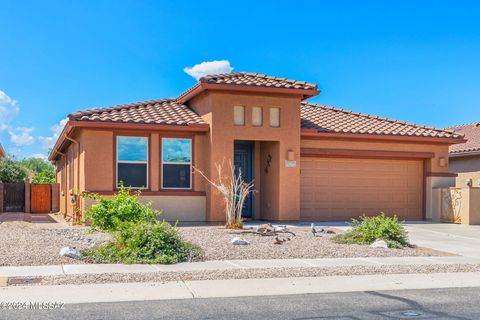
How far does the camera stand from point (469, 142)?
95.9 ft

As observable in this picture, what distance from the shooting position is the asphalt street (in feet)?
24.3

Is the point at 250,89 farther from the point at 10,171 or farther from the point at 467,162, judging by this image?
the point at 10,171

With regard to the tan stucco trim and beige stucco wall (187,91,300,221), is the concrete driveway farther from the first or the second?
beige stucco wall (187,91,300,221)

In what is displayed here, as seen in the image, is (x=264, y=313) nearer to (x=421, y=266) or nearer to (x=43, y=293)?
(x=43, y=293)

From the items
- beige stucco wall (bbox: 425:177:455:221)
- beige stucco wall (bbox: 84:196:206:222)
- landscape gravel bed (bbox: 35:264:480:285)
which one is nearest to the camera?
landscape gravel bed (bbox: 35:264:480:285)

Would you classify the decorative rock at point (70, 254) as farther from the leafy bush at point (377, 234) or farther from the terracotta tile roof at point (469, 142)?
the terracotta tile roof at point (469, 142)

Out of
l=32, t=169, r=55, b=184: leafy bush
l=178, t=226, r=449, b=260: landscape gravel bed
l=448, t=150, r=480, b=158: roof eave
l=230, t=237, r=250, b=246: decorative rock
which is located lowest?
l=178, t=226, r=449, b=260: landscape gravel bed

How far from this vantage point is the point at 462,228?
20.3 meters

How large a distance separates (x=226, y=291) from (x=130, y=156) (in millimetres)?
11630

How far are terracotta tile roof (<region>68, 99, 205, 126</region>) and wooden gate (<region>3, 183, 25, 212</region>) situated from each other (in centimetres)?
1270

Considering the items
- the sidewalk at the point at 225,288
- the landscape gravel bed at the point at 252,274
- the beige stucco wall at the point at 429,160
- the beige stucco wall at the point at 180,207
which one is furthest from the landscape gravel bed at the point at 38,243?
the beige stucco wall at the point at 429,160

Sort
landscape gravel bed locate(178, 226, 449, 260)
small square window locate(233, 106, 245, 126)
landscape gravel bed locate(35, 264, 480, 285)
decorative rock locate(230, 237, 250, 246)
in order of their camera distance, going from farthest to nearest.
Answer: small square window locate(233, 106, 245, 126), decorative rock locate(230, 237, 250, 246), landscape gravel bed locate(178, 226, 449, 260), landscape gravel bed locate(35, 264, 480, 285)

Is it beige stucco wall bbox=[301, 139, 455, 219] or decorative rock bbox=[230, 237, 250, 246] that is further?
beige stucco wall bbox=[301, 139, 455, 219]

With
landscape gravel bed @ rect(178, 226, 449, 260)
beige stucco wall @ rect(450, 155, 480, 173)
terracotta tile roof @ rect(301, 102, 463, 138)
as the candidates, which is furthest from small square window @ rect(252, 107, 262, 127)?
beige stucco wall @ rect(450, 155, 480, 173)
